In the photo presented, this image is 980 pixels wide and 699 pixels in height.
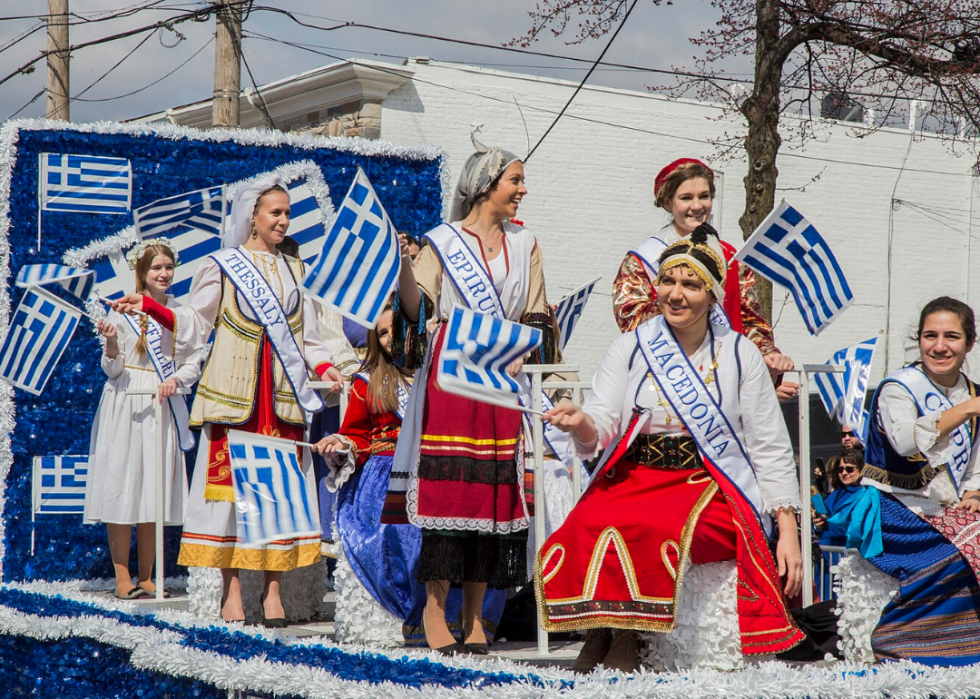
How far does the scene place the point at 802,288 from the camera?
504 centimetres

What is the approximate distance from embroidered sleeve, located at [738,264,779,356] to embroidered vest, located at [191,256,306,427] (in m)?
1.89

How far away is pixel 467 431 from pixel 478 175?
3.11ft

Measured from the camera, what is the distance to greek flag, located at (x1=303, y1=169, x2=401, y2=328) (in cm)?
371

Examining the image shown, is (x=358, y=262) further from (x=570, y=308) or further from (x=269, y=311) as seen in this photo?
(x=570, y=308)

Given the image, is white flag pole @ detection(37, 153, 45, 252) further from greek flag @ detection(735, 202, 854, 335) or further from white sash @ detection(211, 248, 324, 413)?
greek flag @ detection(735, 202, 854, 335)

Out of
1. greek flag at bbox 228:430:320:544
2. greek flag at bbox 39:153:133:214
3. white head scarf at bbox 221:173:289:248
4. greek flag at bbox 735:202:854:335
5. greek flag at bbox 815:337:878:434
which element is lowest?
greek flag at bbox 228:430:320:544

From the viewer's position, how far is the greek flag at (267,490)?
13.0 feet

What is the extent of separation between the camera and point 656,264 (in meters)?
4.66

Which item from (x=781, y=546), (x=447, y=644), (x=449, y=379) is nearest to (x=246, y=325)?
(x=447, y=644)

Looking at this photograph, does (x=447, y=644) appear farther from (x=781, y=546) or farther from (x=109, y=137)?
(x=109, y=137)

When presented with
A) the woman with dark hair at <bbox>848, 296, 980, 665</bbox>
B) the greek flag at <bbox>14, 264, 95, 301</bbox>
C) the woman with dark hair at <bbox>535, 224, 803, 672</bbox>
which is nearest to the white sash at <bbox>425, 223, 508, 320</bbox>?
the woman with dark hair at <bbox>535, 224, 803, 672</bbox>

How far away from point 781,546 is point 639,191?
14.3 m

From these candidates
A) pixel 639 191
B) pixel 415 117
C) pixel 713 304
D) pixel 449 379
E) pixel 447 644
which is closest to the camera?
pixel 449 379

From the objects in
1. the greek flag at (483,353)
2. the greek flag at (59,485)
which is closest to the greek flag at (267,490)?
the greek flag at (483,353)
